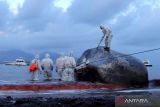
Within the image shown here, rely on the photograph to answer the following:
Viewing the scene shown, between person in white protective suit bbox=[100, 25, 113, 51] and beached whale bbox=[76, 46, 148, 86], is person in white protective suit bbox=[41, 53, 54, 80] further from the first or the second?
person in white protective suit bbox=[100, 25, 113, 51]

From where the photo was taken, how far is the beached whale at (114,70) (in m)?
33.6

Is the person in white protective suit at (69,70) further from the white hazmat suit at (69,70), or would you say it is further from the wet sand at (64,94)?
the wet sand at (64,94)

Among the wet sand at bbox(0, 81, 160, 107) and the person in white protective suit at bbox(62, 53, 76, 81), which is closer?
the wet sand at bbox(0, 81, 160, 107)

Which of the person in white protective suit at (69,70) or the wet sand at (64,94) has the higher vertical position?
the person in white protective suit at (69,70)

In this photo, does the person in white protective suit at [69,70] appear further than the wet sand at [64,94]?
Yes

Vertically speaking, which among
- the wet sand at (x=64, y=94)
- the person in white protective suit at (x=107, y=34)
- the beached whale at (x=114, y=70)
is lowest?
the wet sand at (x=64, y=94)

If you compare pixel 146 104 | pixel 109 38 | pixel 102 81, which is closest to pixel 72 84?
pixel 102 81

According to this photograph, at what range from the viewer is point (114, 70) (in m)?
33.6

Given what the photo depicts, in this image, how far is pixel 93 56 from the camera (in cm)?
3578

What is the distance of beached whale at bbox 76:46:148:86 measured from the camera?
3356 cm

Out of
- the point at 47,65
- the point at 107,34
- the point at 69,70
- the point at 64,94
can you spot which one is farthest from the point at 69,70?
the point at 64,94

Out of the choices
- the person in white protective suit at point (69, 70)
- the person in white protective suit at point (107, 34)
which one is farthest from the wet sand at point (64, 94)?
the person in white protective suit at point (69, 70)

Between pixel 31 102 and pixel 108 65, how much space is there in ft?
36.8

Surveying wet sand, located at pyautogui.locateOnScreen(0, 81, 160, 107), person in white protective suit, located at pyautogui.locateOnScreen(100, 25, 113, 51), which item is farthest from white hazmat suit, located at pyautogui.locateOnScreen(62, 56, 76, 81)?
wet sand, located at pyautogui.locateOnScreen(0, 81, 160, 107)
